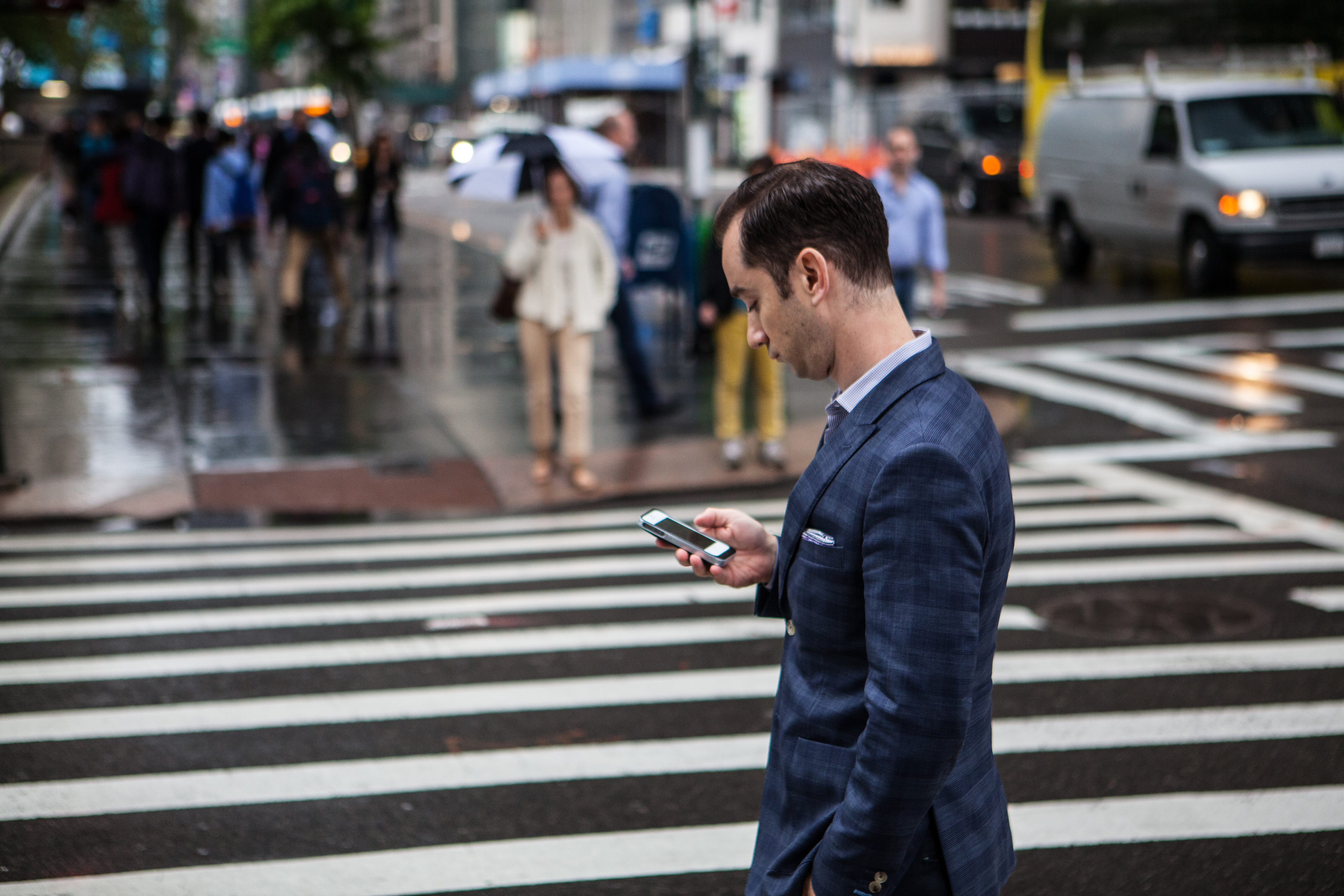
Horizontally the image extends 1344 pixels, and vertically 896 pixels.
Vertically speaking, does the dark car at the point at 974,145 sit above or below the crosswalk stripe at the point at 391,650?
above

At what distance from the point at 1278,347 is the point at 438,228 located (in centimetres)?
2211

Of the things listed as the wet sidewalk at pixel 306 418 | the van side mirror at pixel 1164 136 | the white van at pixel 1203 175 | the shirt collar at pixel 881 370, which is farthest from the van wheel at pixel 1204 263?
the shirt collar at pixel 881 370

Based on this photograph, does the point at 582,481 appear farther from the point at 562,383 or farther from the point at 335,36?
A: the point at 335,36

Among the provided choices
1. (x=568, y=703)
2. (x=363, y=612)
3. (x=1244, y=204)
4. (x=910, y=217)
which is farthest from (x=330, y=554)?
(x=1244, y=204)

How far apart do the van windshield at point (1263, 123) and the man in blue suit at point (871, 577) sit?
1793 cm

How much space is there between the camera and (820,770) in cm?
229

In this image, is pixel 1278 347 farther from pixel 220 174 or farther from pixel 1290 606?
pixel 220 174

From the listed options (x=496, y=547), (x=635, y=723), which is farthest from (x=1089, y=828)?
(x=496, y=547)

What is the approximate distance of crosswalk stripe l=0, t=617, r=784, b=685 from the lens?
6398 mm

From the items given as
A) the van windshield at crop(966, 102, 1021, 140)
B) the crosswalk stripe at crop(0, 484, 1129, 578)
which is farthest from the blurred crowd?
the van windshield at crop(966, 102, 1021, 140)

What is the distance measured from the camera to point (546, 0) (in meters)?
108

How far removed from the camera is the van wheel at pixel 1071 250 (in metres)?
22.0

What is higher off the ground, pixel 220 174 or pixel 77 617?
pixel 220 174

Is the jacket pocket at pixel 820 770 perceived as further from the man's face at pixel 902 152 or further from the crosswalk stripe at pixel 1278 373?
the crosswalk stripe at pixel 1278 373
